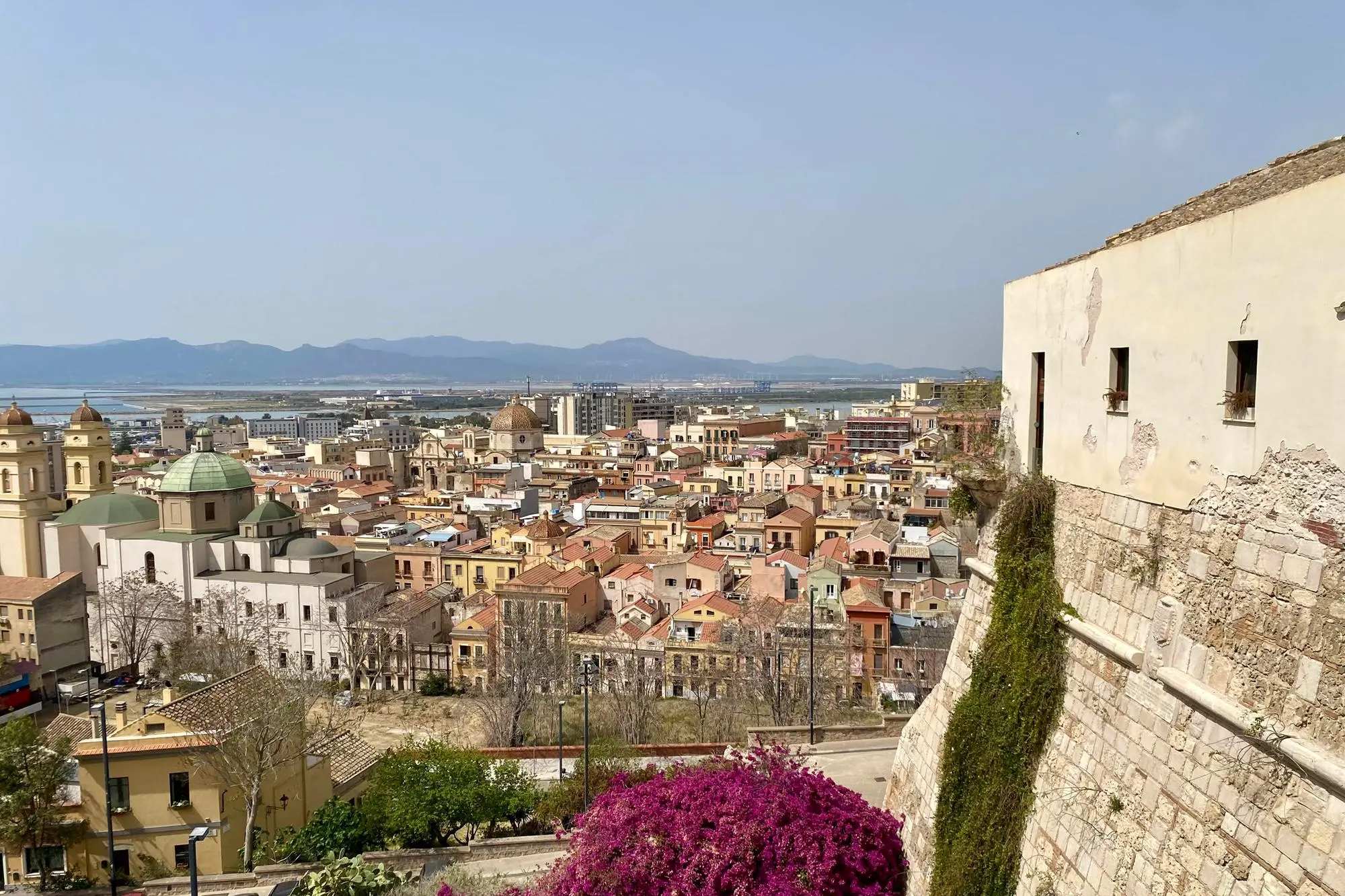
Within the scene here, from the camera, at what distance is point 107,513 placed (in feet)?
144

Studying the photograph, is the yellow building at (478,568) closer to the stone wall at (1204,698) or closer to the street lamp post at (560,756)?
the street lamp post at (560,756)

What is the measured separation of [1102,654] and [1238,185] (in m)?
3.85

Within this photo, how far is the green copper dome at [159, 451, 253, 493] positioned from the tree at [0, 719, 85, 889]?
26.8 m

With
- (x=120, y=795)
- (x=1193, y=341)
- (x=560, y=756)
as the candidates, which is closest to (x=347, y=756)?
(x=560, y=756)

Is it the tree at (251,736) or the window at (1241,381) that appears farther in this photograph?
the tree at (251,736)

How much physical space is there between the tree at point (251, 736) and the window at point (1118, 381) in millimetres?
16803

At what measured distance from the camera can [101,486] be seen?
159ft

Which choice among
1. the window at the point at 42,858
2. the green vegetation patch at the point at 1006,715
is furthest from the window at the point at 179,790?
the green vegetation patch at the point at 1006,715

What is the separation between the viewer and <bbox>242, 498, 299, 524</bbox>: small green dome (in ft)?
137

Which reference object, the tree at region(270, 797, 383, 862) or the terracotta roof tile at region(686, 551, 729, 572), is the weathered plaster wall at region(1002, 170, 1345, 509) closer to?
the tree at region(270, 797, 383, 862)

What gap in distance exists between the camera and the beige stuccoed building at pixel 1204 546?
4859mm

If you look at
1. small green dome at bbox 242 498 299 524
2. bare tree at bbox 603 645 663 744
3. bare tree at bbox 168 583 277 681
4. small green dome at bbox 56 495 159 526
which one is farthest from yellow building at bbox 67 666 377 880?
small green dome at bbox 56 495 159 526

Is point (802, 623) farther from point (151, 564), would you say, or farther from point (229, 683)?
point (151, 564)

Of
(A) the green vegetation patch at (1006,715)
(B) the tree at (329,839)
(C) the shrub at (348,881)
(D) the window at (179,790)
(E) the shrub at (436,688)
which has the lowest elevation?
(E) the shrub at (436,688)
